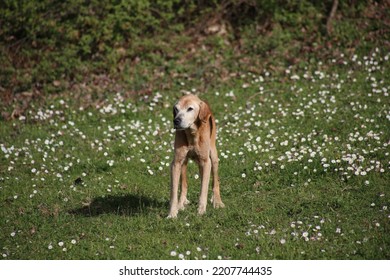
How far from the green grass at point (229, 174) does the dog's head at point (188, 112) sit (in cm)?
143

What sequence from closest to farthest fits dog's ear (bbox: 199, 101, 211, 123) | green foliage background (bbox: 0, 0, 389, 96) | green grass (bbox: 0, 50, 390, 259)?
green grass (bbox: 0, 50, 390, 259) < dog's ear (bbox: 199, 101, 211, 123) < green foliage background (bbox: 0, 0, 389, 96)

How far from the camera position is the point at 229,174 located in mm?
9953

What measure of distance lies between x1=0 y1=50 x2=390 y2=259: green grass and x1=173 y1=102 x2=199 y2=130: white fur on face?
142 centimetres

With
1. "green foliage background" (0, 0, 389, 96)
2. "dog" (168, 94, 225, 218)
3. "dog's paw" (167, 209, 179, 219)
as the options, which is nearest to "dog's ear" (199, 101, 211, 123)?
"dog" (168, 94, 225, 218)

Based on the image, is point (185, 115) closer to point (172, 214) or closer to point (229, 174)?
point (172, 214)

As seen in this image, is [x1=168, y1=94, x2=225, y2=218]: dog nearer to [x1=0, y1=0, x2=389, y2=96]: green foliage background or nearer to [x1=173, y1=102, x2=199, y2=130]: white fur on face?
[x1=173, y1=102, x2=199, y2=130]: white fur on face

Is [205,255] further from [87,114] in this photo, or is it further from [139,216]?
[87,114]

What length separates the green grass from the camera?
739 cm

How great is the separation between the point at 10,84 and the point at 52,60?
1.31 m

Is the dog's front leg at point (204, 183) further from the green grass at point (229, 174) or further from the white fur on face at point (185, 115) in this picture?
the white fur on face at point (185, 115)

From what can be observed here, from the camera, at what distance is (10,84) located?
14.9 meters

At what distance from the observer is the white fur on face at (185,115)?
7.69 metres

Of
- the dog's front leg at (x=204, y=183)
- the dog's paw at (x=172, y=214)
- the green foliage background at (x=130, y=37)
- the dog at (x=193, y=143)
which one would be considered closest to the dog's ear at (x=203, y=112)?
the dog at (x=193, y=143)
